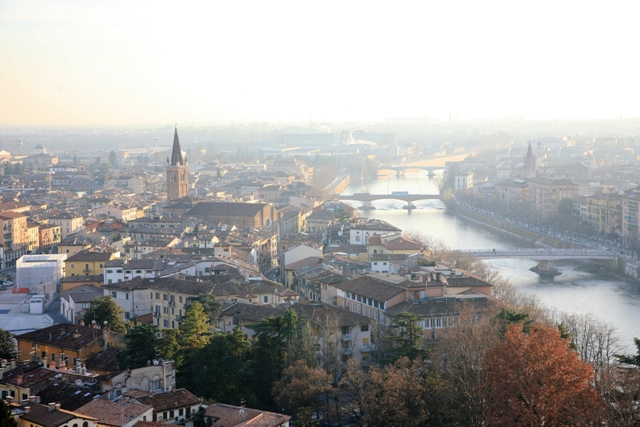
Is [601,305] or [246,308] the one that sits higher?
[246,308]

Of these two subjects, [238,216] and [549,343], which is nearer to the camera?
[549,343]

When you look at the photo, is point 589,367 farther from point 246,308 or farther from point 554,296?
point 554,296

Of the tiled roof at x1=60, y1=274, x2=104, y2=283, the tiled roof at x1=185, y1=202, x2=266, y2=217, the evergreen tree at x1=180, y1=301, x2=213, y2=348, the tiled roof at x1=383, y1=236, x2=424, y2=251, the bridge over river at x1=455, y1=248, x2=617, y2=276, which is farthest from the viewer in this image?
the tiled roof at x1=185, y1=202, x2=266, y2=217

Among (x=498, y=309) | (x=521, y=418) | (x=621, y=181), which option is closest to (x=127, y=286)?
(x=498, y=309)

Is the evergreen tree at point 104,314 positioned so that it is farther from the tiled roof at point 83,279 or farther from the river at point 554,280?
the river at point 554,280

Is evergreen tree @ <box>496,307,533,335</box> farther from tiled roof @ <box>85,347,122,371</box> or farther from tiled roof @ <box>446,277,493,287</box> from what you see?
tiled roof @ <box>85,347,122,371</box>

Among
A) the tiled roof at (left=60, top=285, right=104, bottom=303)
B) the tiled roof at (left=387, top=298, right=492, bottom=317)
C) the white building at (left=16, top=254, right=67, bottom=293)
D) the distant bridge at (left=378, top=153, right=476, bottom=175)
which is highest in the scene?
the tiled roof at (left=387, top=298, right=492, bottom=317)

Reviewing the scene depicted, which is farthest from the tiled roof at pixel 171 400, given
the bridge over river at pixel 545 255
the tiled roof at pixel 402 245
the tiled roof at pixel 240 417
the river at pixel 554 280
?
the bridge over river at pixel 545 255

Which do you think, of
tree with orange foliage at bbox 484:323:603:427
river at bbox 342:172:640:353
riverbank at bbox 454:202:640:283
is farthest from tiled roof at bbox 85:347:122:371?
riverbank at bbox 454:202:640:283
